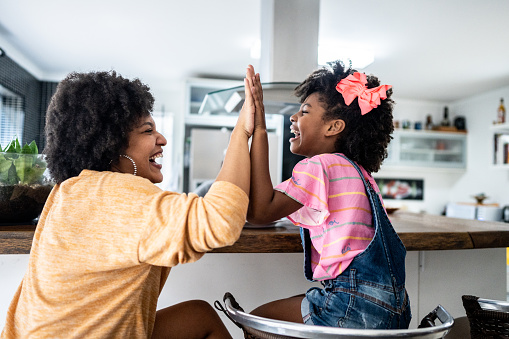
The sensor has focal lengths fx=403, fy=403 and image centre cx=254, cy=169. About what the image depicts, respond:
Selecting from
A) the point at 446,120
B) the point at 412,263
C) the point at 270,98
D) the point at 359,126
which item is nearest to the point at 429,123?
the point at 446,120

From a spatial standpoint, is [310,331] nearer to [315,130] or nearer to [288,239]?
[288,239]

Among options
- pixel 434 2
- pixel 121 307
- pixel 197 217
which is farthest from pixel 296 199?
pixel 434 2

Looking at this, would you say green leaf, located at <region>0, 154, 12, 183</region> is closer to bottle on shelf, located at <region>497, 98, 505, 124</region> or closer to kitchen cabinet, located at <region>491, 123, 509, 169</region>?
kitchen cabinet, located at <region>491, 123, 509, 169</region>

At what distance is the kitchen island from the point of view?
120 centimetres

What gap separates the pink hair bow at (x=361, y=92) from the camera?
1080mm

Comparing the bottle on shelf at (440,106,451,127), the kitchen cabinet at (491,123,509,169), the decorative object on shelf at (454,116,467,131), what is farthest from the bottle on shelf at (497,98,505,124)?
the bottle on shelf at (440,106,451,127)

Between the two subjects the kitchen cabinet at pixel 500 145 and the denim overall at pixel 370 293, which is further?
the kitchen cabinet at pixel 500 145

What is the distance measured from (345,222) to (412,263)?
76cm

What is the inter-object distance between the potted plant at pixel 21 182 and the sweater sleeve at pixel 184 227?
0.65 m

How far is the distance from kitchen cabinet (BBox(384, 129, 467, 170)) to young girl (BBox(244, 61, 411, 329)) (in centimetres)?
469

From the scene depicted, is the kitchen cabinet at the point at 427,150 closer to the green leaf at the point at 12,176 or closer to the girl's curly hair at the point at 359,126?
the girl's curly hair at the point at 359,126

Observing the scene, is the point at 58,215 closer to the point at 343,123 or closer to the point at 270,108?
the point at 343,123

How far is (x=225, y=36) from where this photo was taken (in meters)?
3.63

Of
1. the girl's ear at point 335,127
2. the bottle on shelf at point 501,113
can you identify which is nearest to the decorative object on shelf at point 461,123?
the bottle on shelf at point 501,113
